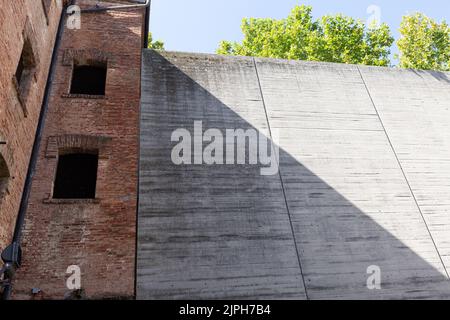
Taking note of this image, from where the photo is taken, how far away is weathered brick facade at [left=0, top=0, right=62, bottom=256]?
6.16 metres

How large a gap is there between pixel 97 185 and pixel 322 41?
52.7 feet

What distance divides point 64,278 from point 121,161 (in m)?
2.88

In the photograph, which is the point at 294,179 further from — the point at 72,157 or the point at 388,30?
the point at 388,30

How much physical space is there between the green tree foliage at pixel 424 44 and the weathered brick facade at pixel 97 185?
17.1m

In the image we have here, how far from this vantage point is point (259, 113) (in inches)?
419

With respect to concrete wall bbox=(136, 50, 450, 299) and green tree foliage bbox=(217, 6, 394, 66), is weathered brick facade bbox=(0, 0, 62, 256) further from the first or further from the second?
green tree foliage bbox=(217, 6, 394, 66)

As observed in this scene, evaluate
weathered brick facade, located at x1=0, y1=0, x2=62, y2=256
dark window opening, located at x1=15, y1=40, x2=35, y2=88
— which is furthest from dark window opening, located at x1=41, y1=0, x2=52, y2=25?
dark window opening, located at x1=15, y1=40, x2=35, y2=88

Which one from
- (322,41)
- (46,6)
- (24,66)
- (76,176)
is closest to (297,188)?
(76,176)

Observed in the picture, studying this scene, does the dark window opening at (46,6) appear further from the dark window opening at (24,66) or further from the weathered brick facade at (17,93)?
the dark window opening at (24,66)

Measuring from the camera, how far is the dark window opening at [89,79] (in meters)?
10.1

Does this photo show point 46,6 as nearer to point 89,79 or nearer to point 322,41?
point 89,79

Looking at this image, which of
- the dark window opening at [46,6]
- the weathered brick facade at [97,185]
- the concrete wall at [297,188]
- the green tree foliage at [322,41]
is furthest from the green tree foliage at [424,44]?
the dark window opening at [46,6]

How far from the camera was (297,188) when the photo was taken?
9.45 meters

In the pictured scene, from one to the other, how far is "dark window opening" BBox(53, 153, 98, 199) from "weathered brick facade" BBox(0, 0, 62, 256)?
0.82 m
